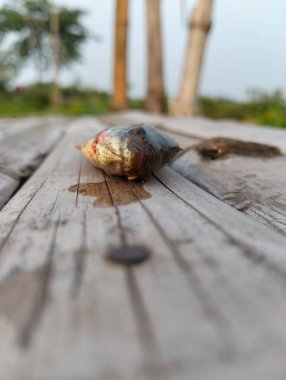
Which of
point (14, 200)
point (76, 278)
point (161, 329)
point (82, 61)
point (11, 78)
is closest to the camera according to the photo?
point (161, 329)

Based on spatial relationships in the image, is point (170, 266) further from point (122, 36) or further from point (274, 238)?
point (122, 36)

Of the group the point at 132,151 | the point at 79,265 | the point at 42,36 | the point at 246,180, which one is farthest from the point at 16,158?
the point at 42,36

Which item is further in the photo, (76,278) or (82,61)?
(82,61)

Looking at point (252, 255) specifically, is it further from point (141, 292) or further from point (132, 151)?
point (132, 151)

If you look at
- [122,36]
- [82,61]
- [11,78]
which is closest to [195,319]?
[122,36]

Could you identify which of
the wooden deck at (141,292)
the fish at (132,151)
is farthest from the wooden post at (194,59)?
the wooden deck at (141,292)

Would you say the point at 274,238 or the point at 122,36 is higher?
the point at 122,36

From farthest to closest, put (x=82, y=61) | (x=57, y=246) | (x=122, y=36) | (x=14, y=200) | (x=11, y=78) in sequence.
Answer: (x=82, y=61)
(x=11, y=78)
(x=122, y=36)
(x=14, y=200)
(x=57, y=246)
